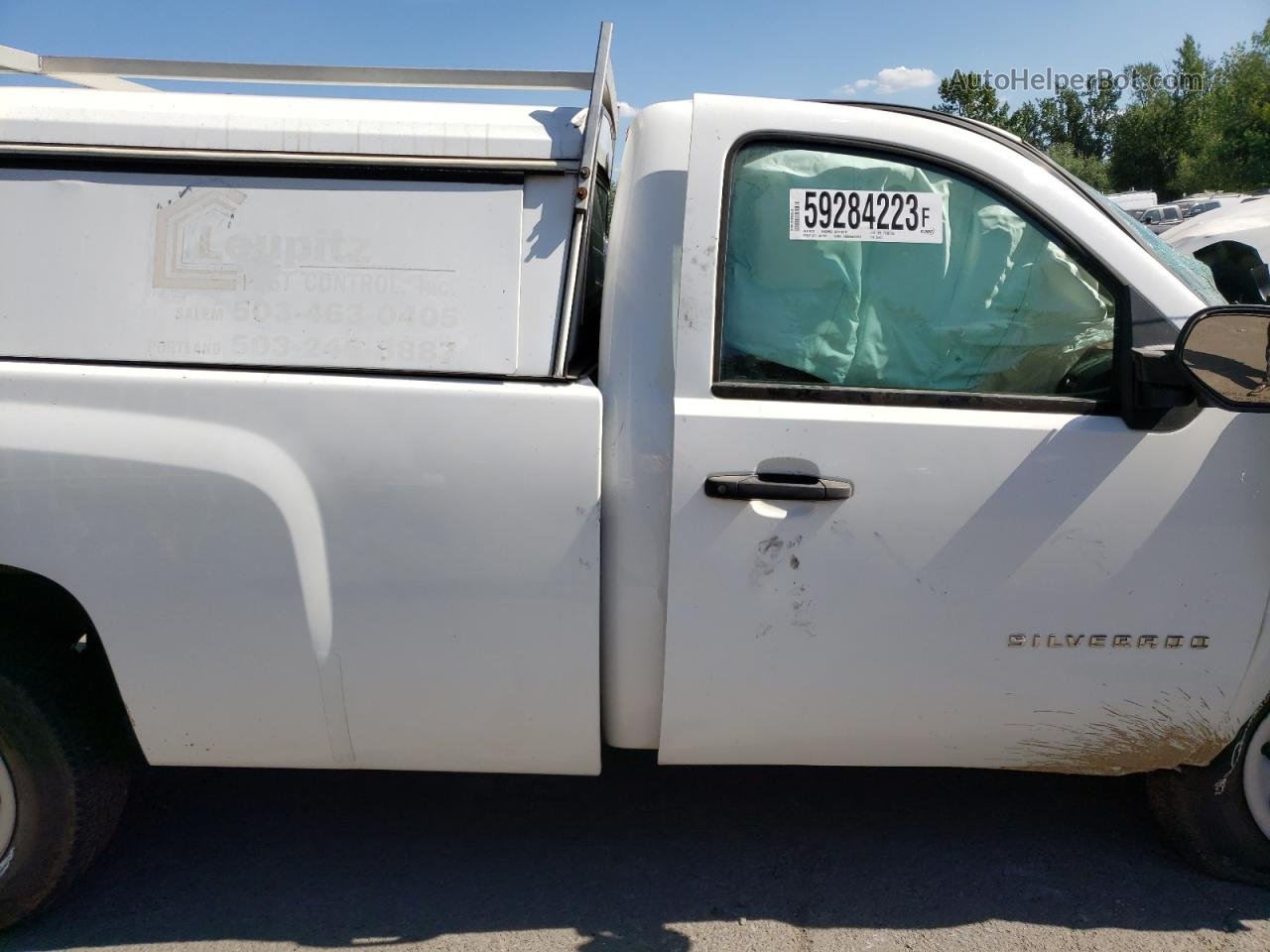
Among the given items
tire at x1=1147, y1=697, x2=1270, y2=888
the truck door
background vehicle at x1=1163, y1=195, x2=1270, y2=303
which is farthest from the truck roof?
background vehicle at x1=1163, y1=195, x2=1270, y2=303

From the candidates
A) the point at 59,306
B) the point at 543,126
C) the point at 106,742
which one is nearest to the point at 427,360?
the point at 543,126

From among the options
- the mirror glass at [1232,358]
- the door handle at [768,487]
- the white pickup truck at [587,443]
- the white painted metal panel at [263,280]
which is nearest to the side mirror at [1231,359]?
the mirror glass at [1232,358]

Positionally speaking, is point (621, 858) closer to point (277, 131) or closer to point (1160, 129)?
point (277, 131)

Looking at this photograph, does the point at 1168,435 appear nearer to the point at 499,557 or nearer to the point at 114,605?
the point at 499,557

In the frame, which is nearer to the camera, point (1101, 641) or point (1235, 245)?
point (1101, 641)

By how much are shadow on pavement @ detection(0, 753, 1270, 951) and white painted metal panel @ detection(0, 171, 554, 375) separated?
1430 millimetres

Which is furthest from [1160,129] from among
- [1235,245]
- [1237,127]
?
[1235,245]

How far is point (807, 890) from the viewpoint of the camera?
10.1 ft

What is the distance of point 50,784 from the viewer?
2.77 metres

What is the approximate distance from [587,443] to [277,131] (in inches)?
40.6

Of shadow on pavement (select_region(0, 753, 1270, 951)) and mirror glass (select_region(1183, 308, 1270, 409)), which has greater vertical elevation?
mirror glass (select_region(1183, 308, 1270, 409))

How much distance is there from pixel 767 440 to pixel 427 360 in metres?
0.79

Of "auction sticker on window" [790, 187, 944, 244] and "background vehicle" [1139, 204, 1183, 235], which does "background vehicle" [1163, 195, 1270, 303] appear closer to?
"auction sticker on window" [790, 187, 944, 244]

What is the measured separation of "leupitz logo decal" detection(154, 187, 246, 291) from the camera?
264cm
